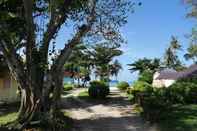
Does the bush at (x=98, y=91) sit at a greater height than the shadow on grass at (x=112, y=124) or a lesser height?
greater

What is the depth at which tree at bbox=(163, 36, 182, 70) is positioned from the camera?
86.5m

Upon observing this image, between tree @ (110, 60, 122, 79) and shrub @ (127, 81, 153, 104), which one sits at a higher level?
tree @ (110, 60, 122, 79)

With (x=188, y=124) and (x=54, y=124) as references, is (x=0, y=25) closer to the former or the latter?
(x=54, y=124)

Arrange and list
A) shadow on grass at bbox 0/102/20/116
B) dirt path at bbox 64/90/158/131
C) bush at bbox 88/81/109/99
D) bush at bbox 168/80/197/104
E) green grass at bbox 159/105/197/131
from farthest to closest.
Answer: bush at bbox 88/81/109/99, bush at bbox 168/80/197/104, shadow on grass at bbox 0/102/20/116, dirt path at bbox 64/90/158/131, green grass at bbox 159/105/197/131

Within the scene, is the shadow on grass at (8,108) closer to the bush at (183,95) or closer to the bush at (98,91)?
the bush at (98,91)

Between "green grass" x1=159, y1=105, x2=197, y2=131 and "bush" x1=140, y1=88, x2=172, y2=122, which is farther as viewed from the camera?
"bush" x1=140, y1=88, x2=172, y2=122

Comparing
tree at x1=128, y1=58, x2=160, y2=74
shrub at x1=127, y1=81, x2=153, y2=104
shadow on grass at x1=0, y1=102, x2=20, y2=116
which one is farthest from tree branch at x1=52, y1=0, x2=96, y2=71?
tree at x1=128, y1=58, x2=160, y2=74

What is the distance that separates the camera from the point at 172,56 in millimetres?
88125

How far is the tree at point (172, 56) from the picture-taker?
86.5m

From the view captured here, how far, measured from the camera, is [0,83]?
1457 inches

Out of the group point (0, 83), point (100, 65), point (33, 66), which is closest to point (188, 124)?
point (33, 66)

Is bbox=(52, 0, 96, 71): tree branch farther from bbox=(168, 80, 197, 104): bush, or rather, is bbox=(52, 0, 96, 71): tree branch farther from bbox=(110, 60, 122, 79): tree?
bbox=(110, 60, 122, 79): tree

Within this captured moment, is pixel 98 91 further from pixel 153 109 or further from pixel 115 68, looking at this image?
pixel 115 68

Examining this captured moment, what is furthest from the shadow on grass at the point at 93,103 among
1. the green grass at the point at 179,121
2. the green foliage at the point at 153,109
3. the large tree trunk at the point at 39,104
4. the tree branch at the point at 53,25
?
the tree branch at the point at 53,25
